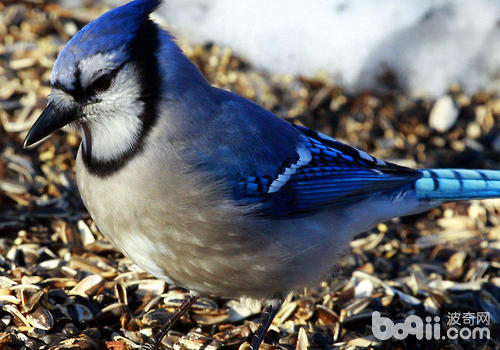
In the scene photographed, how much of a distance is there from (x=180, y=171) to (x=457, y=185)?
1.43 meters

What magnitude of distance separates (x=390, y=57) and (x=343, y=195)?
2.20 m

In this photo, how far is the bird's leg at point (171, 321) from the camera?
2857 mm

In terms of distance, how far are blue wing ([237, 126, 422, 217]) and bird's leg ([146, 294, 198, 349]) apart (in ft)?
1.99

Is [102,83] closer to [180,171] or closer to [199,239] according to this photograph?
[180,171]

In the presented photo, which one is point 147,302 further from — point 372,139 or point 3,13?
point 3,13

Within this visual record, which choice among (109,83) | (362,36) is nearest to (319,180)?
(109,83)

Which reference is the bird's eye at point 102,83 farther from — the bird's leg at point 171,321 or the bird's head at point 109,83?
the bird's leg at point 171,321

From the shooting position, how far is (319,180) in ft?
9.72

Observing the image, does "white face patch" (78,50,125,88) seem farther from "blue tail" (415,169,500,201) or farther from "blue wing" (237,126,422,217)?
"blue tail" (415,169,500,201)

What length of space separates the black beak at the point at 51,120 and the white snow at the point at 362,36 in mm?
2538

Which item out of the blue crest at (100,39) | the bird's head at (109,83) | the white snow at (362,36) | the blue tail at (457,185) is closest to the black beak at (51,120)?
the bird's head at (109,83)

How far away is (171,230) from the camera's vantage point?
2.50 meters

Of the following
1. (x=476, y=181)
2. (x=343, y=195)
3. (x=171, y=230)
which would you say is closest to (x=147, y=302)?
(x=171, y=230)

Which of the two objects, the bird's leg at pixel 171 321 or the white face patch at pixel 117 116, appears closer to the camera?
the white face patch at pixel 117 116
